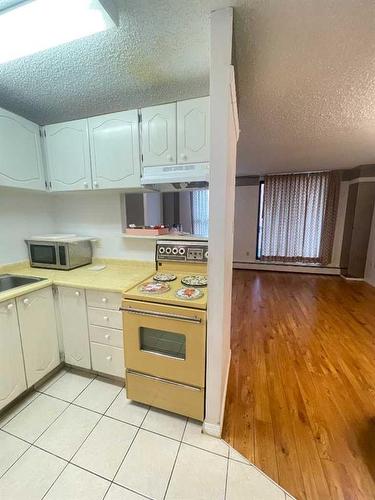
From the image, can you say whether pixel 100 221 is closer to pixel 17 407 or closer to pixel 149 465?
pixel 17 407

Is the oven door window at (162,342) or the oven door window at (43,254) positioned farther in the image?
the oven door window at (43,254)

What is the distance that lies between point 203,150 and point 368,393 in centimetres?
230

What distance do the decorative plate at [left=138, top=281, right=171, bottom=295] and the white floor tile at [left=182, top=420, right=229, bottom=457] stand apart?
36.4 inches

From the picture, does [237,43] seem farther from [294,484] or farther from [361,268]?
[361,268]

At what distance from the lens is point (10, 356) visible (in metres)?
1.50

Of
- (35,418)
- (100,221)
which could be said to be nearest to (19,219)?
(100,221)

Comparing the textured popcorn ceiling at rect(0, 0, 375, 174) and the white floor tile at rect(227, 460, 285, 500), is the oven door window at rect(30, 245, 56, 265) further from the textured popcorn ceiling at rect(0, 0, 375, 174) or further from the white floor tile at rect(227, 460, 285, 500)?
the white floor tile at rect(227, 460, 285, 500)

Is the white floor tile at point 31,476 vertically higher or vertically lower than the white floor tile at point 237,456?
higher

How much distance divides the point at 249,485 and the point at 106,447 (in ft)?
2.74

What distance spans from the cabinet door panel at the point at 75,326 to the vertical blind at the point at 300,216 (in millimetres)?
4494

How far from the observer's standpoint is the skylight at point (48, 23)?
99 centimetres

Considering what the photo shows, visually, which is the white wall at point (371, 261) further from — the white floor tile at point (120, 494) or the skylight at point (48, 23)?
the skylight at point (48, 23)

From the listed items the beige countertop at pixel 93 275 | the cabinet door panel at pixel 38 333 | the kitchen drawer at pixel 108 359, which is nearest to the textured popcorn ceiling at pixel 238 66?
the beige countertop at pixel 93 275

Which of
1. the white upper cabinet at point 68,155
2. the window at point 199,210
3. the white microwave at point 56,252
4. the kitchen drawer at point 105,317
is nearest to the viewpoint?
the kitchen drawer at point 105,317
